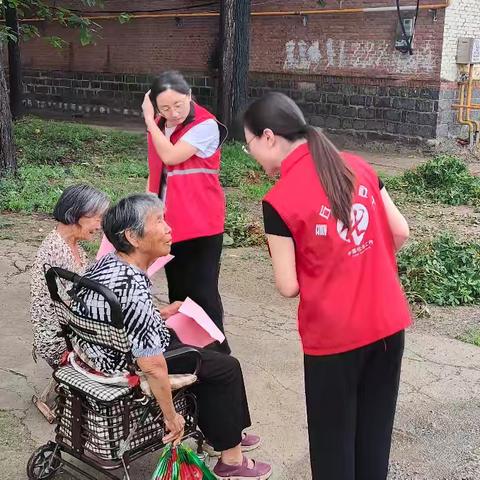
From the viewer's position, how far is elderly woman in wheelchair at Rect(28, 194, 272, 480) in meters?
2.69

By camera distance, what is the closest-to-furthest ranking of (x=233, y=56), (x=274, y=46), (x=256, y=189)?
(x=256, y=189) → (x=233, y=56) → (x=274, y=46)

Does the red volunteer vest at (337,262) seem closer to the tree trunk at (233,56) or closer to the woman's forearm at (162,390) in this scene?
the woman's forearm at (162,390)

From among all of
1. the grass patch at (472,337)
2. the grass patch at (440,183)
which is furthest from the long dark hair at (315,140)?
the grass patch at (440,183)

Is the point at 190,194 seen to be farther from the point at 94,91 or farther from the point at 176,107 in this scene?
the point at 94,91

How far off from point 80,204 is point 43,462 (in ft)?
3.88

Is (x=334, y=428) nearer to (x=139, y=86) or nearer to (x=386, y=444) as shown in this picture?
(x=386, y=444)

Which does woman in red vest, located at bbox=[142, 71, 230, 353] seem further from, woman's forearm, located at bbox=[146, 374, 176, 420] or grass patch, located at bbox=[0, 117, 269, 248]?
grass patch, located at bbox=[0, 117, 269, 248]

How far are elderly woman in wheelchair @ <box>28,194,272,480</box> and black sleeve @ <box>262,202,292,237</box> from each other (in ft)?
2.23

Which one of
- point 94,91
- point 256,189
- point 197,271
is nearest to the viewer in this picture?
point 197,271

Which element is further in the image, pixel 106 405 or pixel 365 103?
pixel 365 103

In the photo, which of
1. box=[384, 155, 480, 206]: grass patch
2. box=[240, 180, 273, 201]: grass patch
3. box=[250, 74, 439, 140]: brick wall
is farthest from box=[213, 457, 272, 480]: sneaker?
box=[250, 74, 439, 140]: brick wall

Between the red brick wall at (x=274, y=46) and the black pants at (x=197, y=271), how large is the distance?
422 inches

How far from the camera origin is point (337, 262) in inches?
89.8

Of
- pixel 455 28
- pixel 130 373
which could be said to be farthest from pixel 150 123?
pixel 455 28
